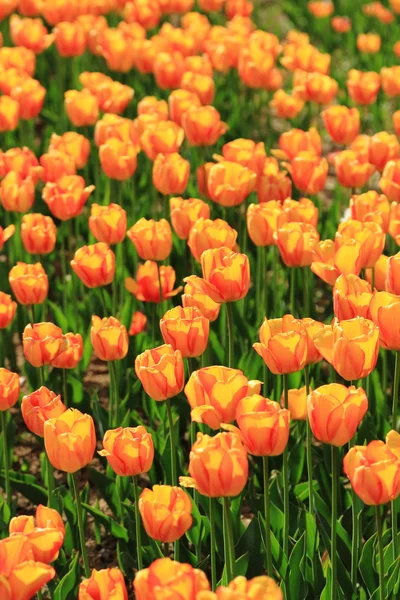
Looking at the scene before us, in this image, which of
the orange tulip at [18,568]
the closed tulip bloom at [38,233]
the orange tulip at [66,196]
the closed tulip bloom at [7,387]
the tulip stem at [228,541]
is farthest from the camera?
the orange tulip at [66,196]

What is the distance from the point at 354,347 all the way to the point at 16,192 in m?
1.81

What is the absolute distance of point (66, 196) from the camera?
3746mm

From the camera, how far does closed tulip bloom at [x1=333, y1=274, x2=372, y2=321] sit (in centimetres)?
272

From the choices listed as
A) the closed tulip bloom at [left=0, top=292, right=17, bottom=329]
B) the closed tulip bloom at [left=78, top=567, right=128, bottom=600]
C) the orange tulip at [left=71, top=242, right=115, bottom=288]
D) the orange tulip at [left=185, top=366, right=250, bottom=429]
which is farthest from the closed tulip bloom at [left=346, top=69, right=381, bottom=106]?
the closed tulip bloom at [left=78, top=567, right=128, bottom=600]

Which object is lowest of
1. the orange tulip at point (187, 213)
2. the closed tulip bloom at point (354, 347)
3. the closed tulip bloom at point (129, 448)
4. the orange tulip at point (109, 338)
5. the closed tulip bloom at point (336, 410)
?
the closed tulip bloom at point (129, 448)

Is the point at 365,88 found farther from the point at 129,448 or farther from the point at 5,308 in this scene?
the point at 129,448

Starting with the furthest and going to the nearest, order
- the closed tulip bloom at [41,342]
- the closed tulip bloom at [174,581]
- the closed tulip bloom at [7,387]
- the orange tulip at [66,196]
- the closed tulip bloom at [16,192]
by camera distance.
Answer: the closed tulip bloom at [16,192] → the orange tulip at [66,196] → the closed tulip bloom at [41,342] → the closed tulip bloom at [7,387] → the closed tulip bloom at [174,581]

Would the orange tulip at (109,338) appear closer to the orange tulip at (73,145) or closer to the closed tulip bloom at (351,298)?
Result: the closed tulip bloom at (351,298)

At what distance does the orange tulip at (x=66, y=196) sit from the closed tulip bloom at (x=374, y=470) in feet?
6.12

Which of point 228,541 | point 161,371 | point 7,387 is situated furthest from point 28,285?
point 228,541

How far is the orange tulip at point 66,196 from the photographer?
148 inches

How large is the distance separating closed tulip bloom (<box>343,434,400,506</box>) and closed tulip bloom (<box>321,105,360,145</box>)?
2.48 m

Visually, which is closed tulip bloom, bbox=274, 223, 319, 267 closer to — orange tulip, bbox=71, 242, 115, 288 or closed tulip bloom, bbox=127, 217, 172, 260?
closed tulip bloom, bbox=127, 217, 172, 260

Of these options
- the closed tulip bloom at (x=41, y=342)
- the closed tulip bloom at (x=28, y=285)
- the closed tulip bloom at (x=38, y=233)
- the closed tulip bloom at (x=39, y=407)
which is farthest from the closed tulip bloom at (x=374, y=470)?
the closed tulip bloom at (x=38, y=233)
